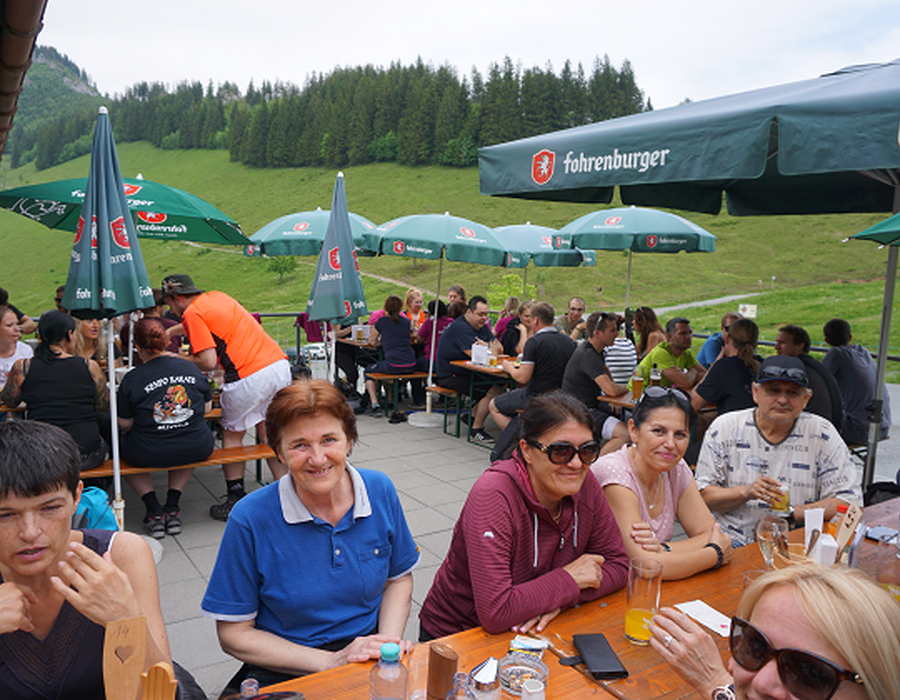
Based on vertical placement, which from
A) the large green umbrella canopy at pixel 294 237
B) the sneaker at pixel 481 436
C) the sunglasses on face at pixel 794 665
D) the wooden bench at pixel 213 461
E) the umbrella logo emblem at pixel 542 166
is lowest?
the sneaker at pixel 481 436

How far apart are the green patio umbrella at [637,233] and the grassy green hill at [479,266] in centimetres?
2032

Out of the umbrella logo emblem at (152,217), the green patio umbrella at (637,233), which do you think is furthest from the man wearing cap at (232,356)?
the green patio umbrella at (637,233)

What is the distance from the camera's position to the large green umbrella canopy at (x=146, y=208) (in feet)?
19.3

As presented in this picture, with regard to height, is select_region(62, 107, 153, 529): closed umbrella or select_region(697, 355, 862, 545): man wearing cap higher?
select_region(62, 107, 153, 529): closed umbrella

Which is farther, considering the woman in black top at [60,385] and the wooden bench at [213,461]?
the wooden bench at [213,461]

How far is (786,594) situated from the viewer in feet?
3.56

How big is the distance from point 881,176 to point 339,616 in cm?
476

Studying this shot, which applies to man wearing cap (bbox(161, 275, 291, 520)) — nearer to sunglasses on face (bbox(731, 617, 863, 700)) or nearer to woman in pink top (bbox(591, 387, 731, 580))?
woman in pink top (bbox(591, 387, 731, 580))

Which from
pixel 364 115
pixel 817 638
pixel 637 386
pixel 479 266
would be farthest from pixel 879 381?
pixel 364 115

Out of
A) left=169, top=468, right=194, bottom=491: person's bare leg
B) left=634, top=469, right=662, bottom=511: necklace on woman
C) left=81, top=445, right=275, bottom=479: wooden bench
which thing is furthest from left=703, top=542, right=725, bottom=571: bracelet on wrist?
left=169, top=468, right=194, bottom=491: person's bare leg

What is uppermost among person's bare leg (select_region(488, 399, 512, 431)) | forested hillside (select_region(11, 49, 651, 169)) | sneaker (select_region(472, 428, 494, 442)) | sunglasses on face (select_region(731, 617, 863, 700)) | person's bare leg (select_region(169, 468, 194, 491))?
forested hillside (select_region(11, 49, 651, 169))

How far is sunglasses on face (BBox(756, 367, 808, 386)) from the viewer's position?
119 inches

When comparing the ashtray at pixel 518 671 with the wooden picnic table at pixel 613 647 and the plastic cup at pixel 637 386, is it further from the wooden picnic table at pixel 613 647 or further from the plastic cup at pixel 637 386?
the plastic cup at pixel 637 386

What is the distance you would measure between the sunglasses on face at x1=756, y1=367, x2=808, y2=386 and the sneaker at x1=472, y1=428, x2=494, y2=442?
4635 mm
